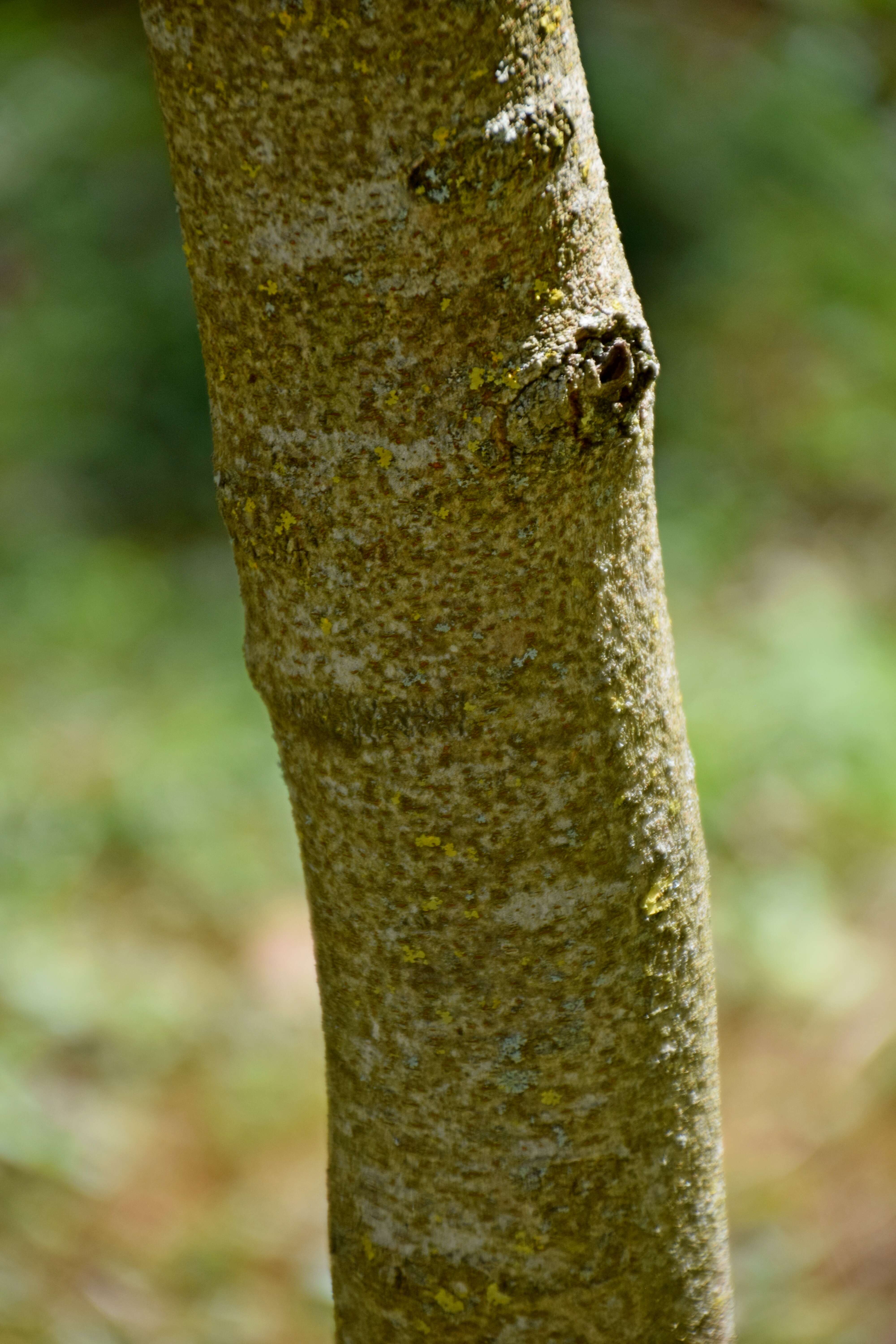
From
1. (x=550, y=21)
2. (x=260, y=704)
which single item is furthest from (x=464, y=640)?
(x=260, y=704)

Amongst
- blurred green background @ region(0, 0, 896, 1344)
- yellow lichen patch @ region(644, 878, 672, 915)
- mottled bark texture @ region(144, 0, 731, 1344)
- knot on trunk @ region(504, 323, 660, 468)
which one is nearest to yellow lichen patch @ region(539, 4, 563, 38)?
mottled bark texture @ region(144, 0, 731, 1344)

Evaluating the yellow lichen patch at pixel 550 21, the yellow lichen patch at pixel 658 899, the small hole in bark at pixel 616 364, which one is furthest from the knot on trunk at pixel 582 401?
the yellow lichen patch at pixel 658 899

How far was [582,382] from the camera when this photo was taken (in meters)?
0.62

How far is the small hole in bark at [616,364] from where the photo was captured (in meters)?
0.63

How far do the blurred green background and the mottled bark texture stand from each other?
1370mm

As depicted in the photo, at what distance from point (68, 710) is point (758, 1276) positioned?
2284 mm

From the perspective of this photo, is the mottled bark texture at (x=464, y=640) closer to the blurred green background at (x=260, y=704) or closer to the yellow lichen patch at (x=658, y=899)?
the yellow lichen patch at (x=658, y=899)

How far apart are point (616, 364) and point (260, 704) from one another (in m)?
2.81

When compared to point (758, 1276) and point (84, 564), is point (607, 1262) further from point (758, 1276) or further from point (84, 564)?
point (84, 564)

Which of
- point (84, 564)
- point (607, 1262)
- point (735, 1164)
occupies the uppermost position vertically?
point (84, 564)

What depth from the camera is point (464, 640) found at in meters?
0.65

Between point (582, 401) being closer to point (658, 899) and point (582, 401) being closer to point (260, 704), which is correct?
point (658, 899)

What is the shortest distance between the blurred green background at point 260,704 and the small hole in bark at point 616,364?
1.77m

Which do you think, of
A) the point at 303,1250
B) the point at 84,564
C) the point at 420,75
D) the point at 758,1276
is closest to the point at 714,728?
the point at 758,1276
